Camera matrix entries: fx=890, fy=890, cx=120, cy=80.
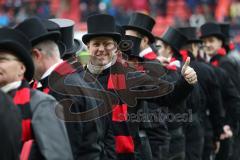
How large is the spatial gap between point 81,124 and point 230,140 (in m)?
5.91

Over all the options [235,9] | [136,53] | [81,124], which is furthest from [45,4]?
[81,124]

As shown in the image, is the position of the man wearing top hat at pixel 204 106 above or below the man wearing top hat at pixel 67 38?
below

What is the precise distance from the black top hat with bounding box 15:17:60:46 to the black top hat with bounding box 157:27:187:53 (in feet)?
15.7

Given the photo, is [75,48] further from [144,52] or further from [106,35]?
[144,52]

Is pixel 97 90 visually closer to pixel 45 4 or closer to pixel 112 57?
pixel 112 57

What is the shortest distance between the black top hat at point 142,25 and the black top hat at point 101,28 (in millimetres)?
1369

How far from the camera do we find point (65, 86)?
699 cm

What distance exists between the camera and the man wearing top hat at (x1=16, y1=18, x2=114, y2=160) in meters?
6.86

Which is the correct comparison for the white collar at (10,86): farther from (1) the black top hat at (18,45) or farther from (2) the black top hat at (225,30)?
(2) the black top hat at (225,30)

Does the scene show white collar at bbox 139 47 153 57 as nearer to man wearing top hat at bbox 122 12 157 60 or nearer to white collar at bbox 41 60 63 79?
man wearing top hat at bbox 122 12 157 60

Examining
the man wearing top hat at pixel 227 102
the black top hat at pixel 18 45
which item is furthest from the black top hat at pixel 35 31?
the man wearing top hat at pixel 227 102

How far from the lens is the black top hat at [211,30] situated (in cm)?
1388

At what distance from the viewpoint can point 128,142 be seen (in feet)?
26.6

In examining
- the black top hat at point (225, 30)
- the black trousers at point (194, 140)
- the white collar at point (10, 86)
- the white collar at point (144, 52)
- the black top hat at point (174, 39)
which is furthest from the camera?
the black top hat at point (225, 30)
